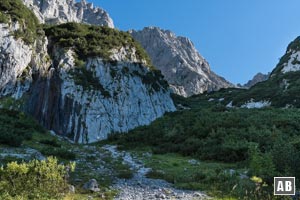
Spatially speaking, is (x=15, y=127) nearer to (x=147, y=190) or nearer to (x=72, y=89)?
(x=72, y=89)

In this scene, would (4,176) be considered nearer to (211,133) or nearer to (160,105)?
(211,133)

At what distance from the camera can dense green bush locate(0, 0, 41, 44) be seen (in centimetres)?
3809

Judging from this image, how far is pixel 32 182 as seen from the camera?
40.1 feet

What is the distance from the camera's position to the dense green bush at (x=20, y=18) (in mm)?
38094

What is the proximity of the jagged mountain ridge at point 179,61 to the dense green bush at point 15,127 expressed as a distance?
108 meters

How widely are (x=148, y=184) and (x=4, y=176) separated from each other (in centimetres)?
649

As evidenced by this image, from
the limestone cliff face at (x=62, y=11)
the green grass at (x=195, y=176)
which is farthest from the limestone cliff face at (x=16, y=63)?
the limestone cliff face at (x=62, y=11)

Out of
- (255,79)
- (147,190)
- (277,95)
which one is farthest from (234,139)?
(255,79)

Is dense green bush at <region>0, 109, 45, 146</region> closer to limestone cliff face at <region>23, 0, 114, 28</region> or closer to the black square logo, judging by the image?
the black square logo

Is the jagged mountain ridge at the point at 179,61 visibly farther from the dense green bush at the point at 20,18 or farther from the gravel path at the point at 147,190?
the gravel path at the point at 147,190

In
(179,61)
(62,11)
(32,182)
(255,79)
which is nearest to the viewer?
(32,182)

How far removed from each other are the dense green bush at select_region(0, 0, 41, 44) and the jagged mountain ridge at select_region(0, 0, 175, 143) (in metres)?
0.16

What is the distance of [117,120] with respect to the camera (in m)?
40.6

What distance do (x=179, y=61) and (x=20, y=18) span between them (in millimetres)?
125854
